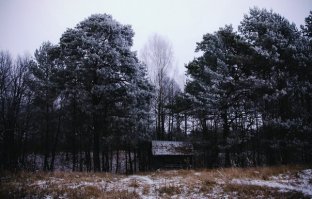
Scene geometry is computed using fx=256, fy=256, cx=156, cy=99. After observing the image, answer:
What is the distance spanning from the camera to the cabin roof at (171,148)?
28966 millimetres

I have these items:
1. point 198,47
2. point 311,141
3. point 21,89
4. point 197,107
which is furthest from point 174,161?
point 21,89

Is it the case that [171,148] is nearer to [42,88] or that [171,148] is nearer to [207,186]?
[42,88]

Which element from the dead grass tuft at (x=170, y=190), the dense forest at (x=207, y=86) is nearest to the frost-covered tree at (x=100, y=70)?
the dense forest at (x=207, y=86)

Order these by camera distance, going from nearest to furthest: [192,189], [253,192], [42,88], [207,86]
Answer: [253,192], [192,189], [207,86], [42,88]

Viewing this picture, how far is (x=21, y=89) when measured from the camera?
97.7 feet

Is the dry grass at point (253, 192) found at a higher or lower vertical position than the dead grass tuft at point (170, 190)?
higher

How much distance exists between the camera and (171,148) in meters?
29.8

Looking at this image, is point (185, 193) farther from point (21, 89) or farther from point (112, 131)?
point (21, 89)

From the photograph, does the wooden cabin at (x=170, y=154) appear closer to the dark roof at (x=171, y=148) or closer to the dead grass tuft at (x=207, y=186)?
the dark roof at (x=171, y=148)

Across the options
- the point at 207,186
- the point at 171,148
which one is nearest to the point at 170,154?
the point at 171,148

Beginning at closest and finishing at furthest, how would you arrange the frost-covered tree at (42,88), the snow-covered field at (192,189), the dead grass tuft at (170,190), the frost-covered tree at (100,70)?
1. the snow-covered field at (192,189)
2. the dead grass tuft at (170,190)
3. the frost-covered tree at (100,70)
4. the frost-covered tree at (42,88)

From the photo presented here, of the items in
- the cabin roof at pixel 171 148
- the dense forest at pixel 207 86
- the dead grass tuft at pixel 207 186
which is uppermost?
the dense forest at pixel 207 86

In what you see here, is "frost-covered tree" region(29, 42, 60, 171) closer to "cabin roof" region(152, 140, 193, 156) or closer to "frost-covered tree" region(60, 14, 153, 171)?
"frost-covered tree" region(60, 14, 153, 171)

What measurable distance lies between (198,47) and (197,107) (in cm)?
652
